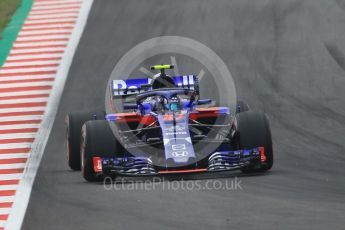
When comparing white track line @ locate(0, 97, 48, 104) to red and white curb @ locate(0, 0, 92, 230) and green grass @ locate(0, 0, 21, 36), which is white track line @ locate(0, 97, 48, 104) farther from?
green grass @ locate(0, 0, 21, 36)

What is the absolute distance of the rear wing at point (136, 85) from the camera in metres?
17.9

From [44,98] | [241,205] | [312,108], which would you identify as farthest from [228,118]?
[44,98]

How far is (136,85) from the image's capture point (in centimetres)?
1802

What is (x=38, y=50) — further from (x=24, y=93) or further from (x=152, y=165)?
(x=152, y=165)

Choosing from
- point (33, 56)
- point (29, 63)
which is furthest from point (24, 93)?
point (33, 56)

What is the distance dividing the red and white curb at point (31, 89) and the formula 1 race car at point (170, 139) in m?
1.31

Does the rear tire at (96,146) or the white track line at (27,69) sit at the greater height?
the white track line at (27,69)

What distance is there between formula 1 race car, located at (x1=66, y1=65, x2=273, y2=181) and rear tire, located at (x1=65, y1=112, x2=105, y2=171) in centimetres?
2

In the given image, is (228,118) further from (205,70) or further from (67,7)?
(67,7)

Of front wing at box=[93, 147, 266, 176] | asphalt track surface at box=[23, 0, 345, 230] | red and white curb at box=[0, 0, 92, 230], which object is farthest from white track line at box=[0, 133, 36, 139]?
front wing at box=[93, 147, 266, 176]

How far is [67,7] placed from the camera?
1185 inches

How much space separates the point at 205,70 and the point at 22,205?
10.4 meters

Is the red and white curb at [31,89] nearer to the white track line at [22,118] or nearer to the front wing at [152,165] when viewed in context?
the white track line at [22,118]

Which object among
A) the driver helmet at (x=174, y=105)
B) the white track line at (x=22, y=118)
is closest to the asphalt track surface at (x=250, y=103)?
the white track line at (x=22, y=118)
